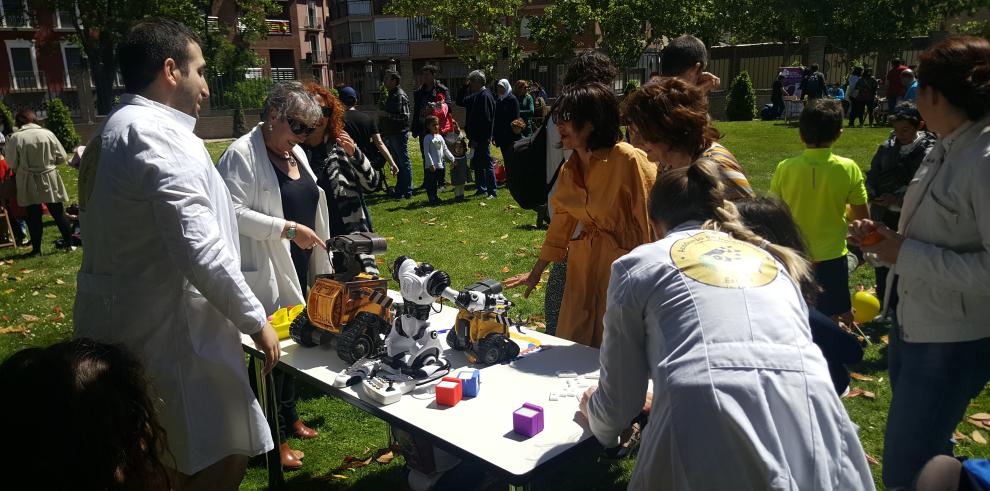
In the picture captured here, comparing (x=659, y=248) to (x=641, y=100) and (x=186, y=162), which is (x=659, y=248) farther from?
(x=186, y=162)

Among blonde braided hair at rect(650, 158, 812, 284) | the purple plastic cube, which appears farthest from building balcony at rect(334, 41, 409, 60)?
blonde braided hair at rect(650, 158, 812, 284)

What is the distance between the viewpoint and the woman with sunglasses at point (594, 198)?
3.24 metres

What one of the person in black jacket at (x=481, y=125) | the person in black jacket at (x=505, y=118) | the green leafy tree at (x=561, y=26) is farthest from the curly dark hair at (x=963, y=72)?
the green leafy tree at (x=561, y=26)

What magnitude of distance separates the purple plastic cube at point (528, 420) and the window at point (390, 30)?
5081 cm

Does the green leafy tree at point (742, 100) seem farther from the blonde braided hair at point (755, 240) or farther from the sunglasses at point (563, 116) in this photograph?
the blonde braided hair at point (755, 240)

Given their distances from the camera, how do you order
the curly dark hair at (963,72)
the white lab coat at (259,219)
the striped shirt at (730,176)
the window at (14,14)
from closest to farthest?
1. the striped shirt at (730,176)
2. the curly dark hair at (963,72)
3. the white lab coat at (259,219)
4. the window at (14,14)

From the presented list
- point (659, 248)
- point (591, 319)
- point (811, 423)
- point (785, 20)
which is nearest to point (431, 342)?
point (591, 319)

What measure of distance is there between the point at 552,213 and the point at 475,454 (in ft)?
5.47

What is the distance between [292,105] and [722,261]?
9.01ft

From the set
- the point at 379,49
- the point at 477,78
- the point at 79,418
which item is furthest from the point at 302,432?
the point at 379,49

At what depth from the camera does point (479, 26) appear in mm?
31422

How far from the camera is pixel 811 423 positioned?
1.61 meters

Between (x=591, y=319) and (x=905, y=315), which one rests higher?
(x=905, y=315)

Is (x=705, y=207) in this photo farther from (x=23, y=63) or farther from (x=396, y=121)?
(x=23, y=63)
